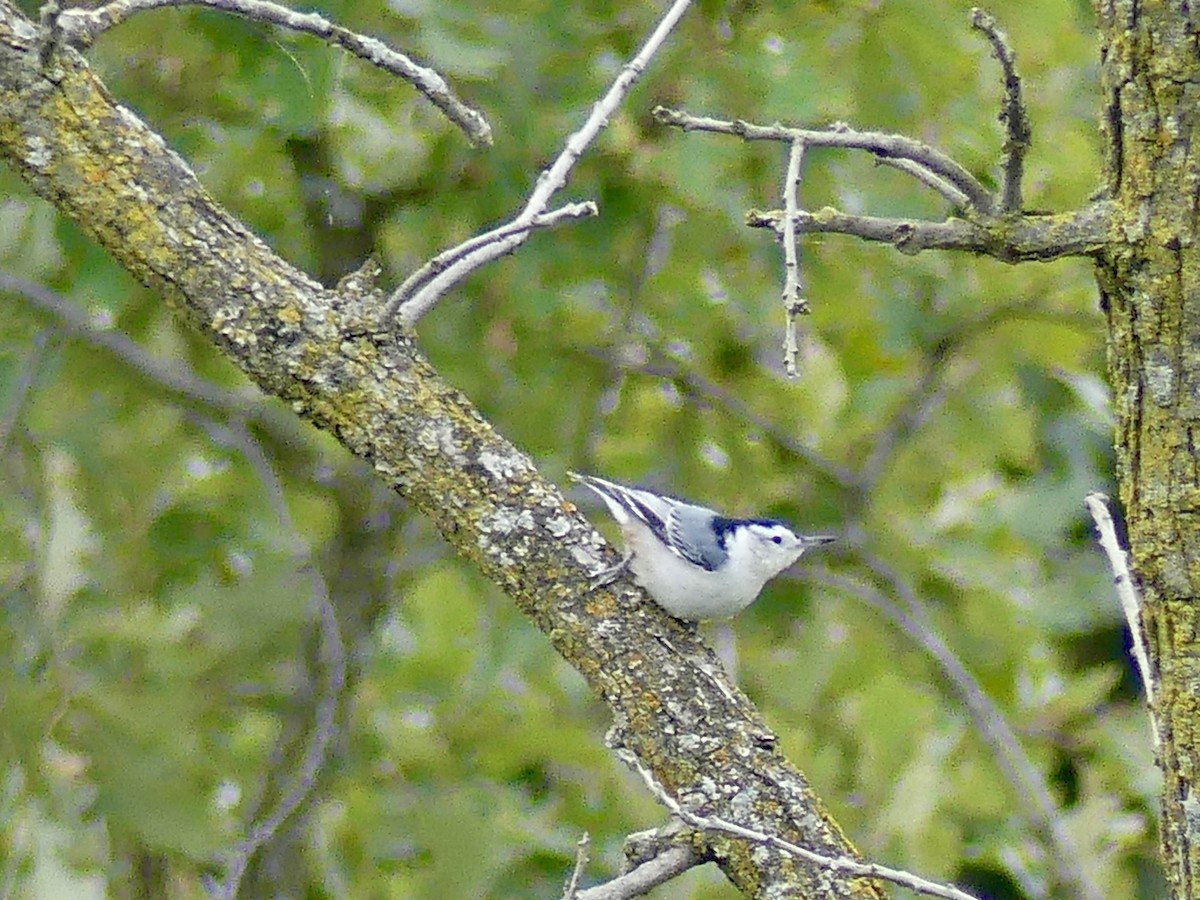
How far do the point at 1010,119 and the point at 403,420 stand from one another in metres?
0.73

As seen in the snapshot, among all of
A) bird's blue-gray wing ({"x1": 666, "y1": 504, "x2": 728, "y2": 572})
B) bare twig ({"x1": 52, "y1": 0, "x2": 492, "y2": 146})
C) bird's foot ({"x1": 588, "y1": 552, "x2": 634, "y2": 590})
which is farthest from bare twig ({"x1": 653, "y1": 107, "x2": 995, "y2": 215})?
bird's blue-gray wing ({"x1": 666, "y1": 504, "x2": 728, "y2": 572})

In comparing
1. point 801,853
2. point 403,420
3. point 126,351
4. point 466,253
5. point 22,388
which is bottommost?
point 22,388

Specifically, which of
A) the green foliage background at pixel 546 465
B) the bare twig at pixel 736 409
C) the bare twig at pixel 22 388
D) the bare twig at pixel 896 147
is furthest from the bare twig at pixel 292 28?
the bare twig at pixel 736 409

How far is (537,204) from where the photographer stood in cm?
168

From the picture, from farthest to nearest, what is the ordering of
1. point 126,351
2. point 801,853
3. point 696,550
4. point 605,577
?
point 126,351 → point 696,550 → point 605,577 → point 801,853

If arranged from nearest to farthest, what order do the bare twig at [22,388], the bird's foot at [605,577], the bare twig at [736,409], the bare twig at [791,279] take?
the bare twig at [791,279] < the bird's foot at [605,577] < the bare twig at [22,388] < the bare twig at [736,409]

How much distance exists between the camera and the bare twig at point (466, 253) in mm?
1626

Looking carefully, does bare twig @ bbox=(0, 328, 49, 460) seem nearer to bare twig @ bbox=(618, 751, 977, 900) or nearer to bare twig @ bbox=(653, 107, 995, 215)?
bare twig @ bbox=(618, 751, 977, 900)

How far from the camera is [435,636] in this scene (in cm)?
337

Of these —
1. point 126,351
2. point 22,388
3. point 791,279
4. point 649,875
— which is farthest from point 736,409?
point 791,279

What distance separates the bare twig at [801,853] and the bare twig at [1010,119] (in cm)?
57

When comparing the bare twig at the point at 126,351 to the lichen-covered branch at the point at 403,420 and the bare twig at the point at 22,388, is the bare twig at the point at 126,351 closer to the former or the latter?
the bare twig at the point at 22,388

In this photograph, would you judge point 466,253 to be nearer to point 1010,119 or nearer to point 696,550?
point 1010,119

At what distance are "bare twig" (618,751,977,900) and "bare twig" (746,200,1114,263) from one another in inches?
20.8
